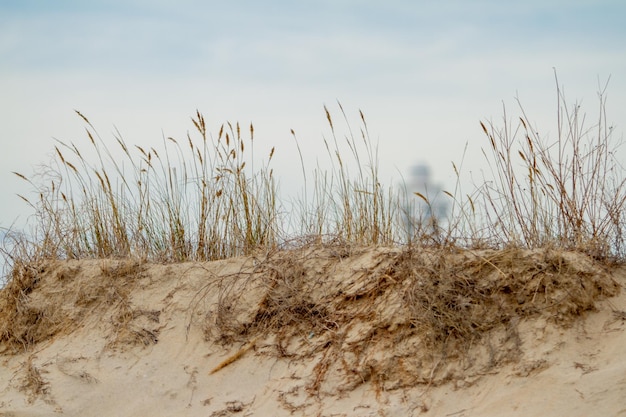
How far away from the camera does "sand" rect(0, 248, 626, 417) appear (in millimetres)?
3682

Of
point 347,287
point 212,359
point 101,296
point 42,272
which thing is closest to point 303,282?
point 347,287

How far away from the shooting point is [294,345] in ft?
14.1

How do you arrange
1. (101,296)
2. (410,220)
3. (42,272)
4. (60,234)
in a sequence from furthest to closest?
(60,234)
(42,272)
(101,296)
(410,220)

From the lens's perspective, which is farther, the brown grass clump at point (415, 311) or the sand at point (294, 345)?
the brown grass clump at point (415, 311)

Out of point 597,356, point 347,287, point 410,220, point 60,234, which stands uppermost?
point 60,234

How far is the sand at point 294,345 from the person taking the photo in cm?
368

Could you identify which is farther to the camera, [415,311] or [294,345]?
Answer: [294,345]

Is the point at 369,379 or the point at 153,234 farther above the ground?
the point at 153,234

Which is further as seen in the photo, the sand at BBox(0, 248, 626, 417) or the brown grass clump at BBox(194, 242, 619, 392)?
the brown grass clump at BBox(194, 242, 619, 392)

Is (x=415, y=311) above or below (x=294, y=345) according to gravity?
above

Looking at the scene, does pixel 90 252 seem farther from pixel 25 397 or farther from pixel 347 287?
pixel 347 287

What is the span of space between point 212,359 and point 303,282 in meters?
0.74

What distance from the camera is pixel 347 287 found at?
4.41 meters

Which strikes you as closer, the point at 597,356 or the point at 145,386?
the point at 597,356
